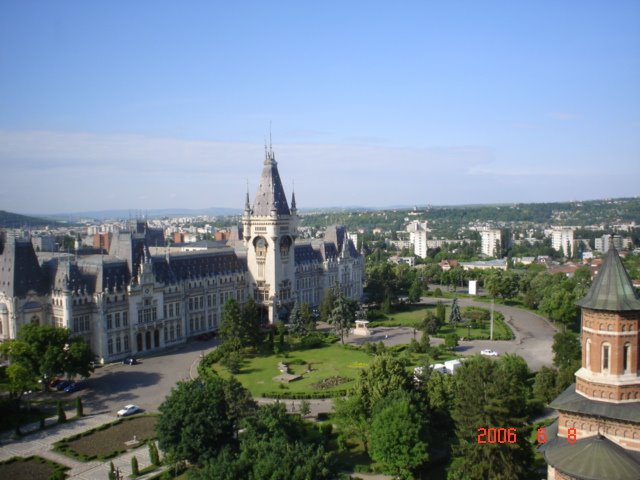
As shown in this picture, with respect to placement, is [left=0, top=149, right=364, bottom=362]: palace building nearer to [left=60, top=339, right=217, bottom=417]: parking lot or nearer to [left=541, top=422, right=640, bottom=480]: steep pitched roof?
[left=60, top=339, right=217, bottom=417]: parking lot

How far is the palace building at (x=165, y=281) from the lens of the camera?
→ 210ft

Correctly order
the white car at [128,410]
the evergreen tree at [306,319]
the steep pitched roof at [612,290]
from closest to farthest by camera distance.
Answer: the steep pitched roof at [612,290] → the white car at [128,410] → the evergreen tree at [306,319]

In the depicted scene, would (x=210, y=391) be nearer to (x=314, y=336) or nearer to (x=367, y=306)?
(x=314, y=336)

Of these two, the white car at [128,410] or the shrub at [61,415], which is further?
the white car at [128,410]

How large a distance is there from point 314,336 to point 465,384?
41110 millimetres

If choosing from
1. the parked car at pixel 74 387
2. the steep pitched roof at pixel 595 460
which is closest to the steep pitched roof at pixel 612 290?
the steep pitched roof at pixel 595 460

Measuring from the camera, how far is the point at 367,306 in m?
98.9

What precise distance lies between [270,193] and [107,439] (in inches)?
1931

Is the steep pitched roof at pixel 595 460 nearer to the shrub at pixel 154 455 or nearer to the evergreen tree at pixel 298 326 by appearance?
the shrub at pixel 154 455

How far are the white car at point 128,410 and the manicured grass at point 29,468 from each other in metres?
8.59

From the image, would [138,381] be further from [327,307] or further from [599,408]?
[599,408]

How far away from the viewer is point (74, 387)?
56531 mm

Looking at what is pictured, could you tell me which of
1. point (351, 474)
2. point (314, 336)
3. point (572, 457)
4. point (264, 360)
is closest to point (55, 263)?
point (264, 360)

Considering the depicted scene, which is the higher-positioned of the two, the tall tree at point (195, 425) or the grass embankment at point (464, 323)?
the tall tree at point (195, 425)
